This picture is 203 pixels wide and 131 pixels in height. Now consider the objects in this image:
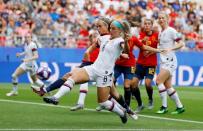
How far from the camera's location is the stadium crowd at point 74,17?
32375 mm

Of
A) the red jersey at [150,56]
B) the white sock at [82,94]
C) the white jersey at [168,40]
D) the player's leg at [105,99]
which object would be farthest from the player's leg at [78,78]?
the red jersey at [150,56]

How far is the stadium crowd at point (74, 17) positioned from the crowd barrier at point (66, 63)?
1.45 ft

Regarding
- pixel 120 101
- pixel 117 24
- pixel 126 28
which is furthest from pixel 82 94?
pixel 117 24

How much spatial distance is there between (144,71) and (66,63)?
1408 centimetres

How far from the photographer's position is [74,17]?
1368 inches

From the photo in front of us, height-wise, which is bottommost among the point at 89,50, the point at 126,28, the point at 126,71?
the point at 126,71

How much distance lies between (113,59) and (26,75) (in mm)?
18281

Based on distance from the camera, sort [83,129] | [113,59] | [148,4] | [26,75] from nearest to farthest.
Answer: [83,129]
[113,59]
[26,75]
[148,4]

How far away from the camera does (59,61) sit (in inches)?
1276

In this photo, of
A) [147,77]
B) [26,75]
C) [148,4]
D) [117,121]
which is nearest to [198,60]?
[148,4]

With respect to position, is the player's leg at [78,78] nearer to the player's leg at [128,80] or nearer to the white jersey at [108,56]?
the white jersey at [108,56]

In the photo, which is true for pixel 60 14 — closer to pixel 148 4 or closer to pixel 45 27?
pixel 45 27

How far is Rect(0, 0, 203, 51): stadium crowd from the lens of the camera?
32375 mm

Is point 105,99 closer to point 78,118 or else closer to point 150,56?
point 78,118
